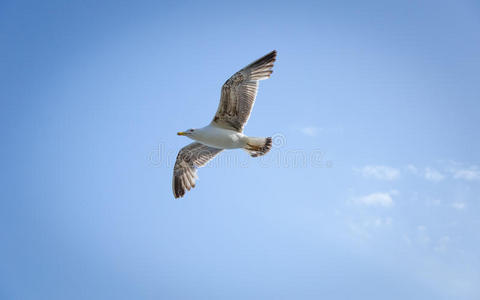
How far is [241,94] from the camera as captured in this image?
954 centimetres

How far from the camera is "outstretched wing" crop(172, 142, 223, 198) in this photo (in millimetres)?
10969

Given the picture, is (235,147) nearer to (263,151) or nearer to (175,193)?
(263,151)

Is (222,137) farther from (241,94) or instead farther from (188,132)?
(241,94)

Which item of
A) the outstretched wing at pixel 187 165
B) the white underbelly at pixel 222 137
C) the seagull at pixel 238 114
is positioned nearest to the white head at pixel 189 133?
the seagull at pixel 238 114

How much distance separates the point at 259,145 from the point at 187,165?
2.22 m

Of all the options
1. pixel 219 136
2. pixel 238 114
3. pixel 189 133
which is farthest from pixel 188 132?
pixel 238 114

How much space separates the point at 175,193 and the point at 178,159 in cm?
80

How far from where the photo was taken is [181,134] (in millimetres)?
9820

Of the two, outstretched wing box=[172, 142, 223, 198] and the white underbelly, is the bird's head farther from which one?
outstretched wing box=[172, 142, 223, 198]

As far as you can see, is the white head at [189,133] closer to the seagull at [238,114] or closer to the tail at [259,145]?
the seagull at [238,114]

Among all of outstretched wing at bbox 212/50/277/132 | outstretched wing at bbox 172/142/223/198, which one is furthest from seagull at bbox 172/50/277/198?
outstretched wing at bbox 172/142/223/198

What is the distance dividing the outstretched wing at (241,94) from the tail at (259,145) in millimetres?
358

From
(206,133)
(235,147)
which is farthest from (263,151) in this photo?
(206,133)

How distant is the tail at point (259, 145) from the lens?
9.68 meters
